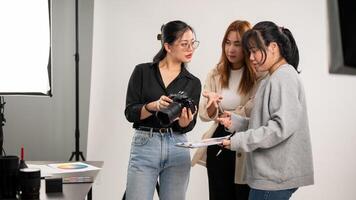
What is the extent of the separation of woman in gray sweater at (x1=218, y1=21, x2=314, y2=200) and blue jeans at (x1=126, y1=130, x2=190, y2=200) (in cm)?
A: 27

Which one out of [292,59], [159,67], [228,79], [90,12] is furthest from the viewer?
[90,12]

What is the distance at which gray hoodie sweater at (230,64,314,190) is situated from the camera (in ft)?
5.43

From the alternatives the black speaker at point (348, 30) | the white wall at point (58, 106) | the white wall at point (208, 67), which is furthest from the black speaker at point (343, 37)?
the white wall at point (58, 106)

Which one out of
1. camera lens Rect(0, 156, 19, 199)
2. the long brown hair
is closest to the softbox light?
camera lens Rect(0, 156, 19, 199)

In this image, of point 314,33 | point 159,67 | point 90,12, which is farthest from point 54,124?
point 314,33

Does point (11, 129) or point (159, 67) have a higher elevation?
point (159, 67)

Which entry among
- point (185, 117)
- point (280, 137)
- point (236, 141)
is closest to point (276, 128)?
→ point (280, 137)

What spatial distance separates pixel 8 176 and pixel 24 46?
411 mm

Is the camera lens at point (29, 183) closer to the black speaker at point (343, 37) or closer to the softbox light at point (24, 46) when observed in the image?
the softbox light at point (24, 46)

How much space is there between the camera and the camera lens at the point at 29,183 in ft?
4.84

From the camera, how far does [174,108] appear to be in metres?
1.77

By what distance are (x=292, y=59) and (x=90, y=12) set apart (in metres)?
2.07

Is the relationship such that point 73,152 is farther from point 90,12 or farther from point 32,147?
point 90,12

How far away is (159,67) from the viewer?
2.04 m
